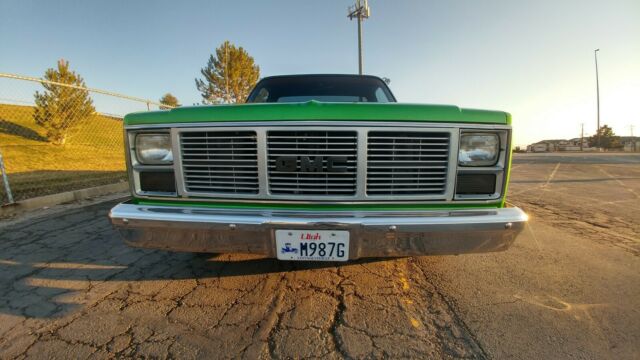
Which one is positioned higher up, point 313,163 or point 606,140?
point 606,140

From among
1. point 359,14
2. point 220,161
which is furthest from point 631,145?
point 220,161

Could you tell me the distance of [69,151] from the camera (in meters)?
12.7

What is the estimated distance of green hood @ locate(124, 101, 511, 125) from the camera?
172cm

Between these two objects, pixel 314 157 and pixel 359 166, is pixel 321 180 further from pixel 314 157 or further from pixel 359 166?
pixel 359 166

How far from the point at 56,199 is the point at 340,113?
19.2 ft

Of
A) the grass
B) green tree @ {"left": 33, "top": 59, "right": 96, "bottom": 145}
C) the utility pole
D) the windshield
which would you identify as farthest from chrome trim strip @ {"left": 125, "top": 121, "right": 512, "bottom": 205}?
the utility pole

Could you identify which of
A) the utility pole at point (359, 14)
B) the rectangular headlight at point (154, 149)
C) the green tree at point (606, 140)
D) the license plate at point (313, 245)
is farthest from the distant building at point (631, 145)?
the rectangular headlight at point (154, 149)

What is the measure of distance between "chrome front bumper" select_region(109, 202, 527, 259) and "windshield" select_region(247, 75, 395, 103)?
2.06 m

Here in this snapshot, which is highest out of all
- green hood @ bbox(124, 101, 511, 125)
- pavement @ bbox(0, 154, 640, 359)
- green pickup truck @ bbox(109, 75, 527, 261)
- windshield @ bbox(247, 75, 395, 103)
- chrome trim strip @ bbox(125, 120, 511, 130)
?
windshield @ bbox(247, 75, 395, 103)

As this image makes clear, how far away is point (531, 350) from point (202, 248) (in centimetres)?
199

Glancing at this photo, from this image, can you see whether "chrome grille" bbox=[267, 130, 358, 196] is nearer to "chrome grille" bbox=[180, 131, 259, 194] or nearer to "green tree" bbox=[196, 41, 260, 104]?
Answer: "chrome grille" bbox=[180, 131, 259, 194]

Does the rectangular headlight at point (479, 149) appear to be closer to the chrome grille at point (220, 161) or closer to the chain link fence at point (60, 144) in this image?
the chrome grille at point (220, 161)

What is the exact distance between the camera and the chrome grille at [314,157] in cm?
176

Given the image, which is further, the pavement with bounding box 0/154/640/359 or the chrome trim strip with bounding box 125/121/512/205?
the chrome trim strip with bounding box 125/121/512/205
